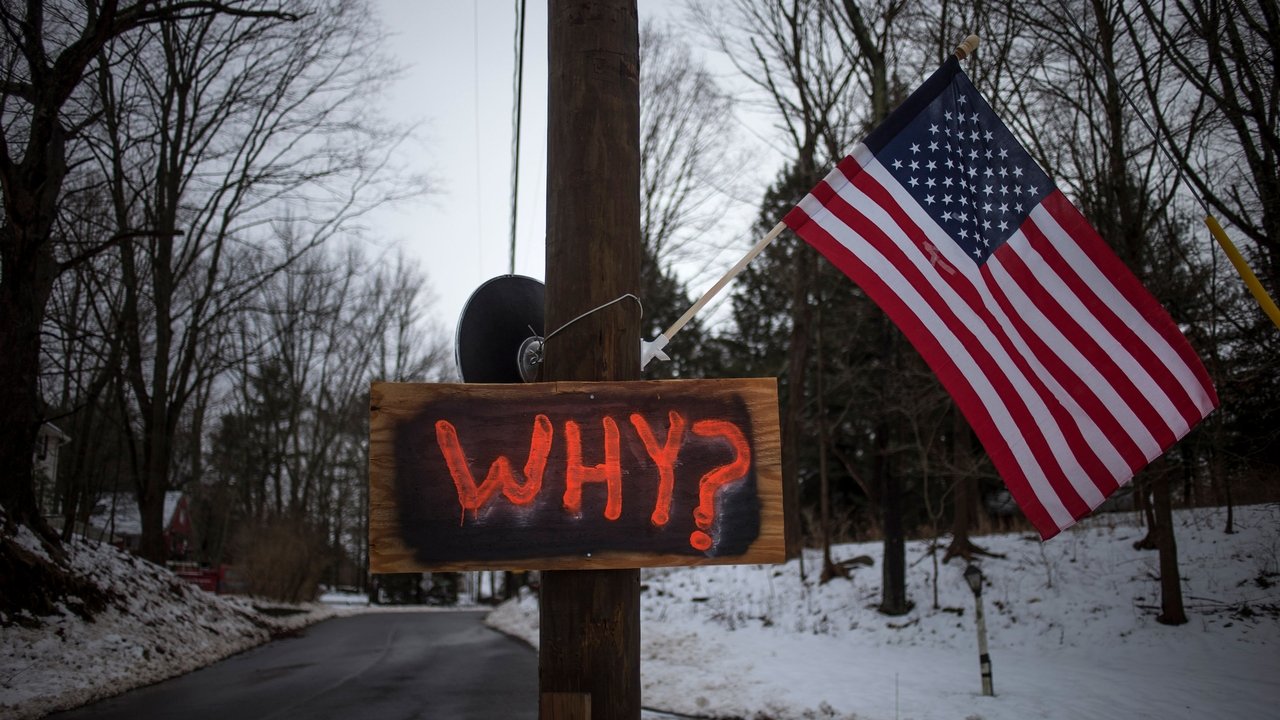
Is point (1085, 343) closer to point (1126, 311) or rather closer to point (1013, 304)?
point (1126, 311)

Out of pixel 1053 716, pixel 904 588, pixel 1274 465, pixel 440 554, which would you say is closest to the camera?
pixel 440 554

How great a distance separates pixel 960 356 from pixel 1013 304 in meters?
0.43

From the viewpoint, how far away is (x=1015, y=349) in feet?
14.1

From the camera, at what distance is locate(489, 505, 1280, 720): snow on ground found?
30.9ft

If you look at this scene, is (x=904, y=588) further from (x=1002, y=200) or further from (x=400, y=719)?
(x=1002, y=200)

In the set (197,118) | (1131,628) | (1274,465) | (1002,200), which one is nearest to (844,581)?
(1131,628)

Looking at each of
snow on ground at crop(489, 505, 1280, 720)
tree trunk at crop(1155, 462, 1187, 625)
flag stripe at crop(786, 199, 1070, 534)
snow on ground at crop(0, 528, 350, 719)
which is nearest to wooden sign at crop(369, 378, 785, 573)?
flag stripe at crop(786, 199, 1070, 534)

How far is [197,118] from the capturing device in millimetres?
19375

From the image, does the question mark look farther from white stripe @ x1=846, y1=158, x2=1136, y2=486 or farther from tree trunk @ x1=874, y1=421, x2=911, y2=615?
tree trunk @ x1=874, y1=421, x2=911, y2=615

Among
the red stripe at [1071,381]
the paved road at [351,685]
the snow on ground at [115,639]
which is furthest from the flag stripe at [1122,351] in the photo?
the snow on ground at [115,639]

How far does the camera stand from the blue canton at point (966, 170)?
4.30 m

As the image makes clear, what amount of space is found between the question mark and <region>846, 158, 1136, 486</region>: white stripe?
5.73ft

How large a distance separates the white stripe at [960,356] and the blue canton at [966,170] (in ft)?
1.28

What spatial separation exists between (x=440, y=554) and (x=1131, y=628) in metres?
12.5
